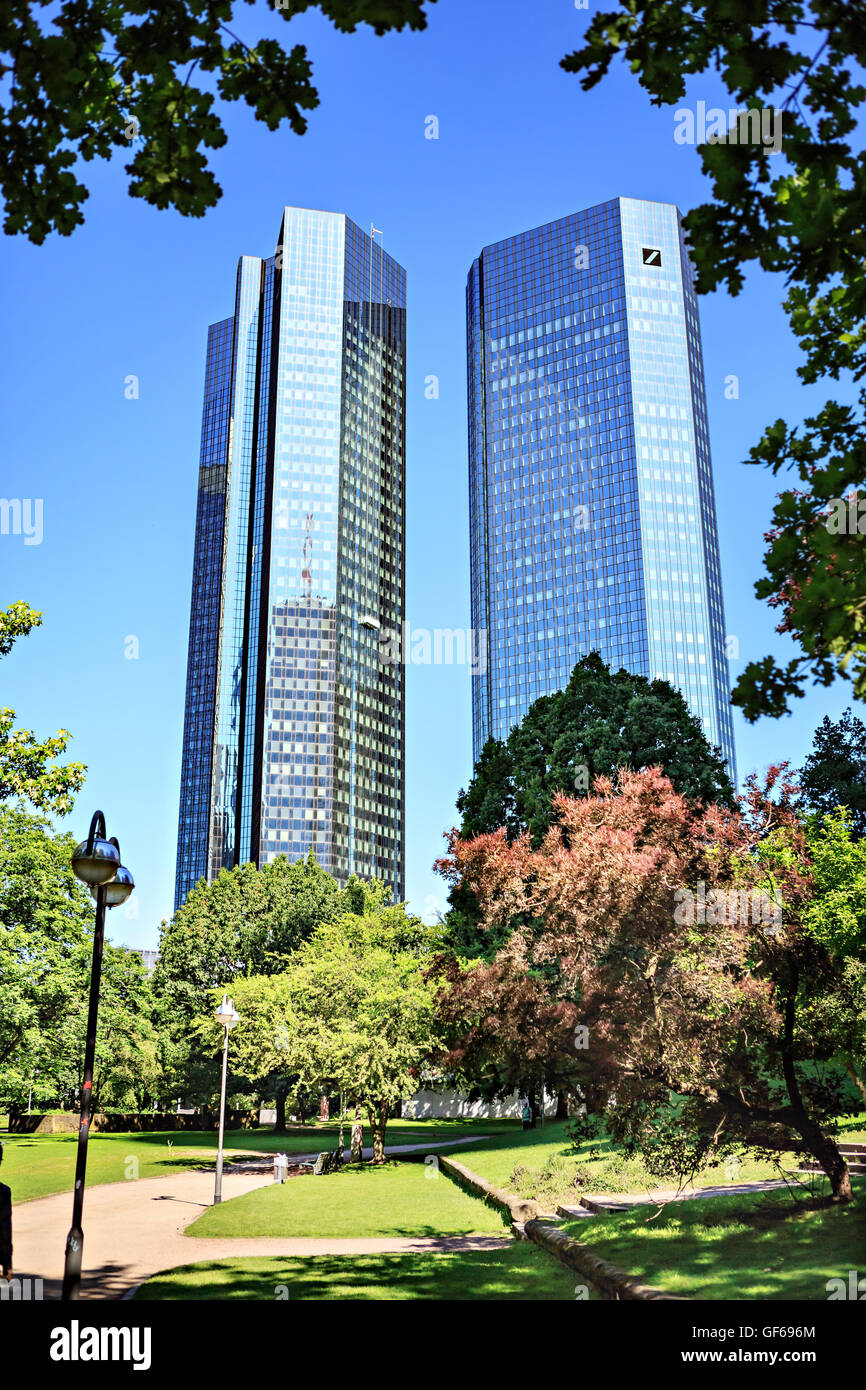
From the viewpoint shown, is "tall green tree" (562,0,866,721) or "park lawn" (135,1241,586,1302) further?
"park lawn" (135,1241,586,1302)

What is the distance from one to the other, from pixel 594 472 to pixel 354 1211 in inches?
5075

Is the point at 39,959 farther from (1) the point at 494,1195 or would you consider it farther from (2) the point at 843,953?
(2) the point at 843,953

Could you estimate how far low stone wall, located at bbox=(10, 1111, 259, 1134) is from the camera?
50.7 metres

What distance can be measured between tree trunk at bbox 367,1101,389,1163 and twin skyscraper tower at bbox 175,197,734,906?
325ft

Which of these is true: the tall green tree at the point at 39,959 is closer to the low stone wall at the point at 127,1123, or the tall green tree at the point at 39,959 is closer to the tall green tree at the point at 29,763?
the tall green tree at the point at 29,763

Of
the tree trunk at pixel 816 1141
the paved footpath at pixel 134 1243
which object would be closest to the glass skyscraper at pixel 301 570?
the paved footpath at pixel 134 1243

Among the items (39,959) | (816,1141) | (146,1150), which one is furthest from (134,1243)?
(146,1150)

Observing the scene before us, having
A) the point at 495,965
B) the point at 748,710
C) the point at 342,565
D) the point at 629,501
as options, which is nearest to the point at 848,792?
the point at 495,965

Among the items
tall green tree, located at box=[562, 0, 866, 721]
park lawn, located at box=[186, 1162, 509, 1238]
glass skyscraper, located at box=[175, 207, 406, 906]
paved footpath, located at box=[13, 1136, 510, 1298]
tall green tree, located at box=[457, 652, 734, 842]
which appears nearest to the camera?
tall green tree, located at box=[562, 0, 866, 721]

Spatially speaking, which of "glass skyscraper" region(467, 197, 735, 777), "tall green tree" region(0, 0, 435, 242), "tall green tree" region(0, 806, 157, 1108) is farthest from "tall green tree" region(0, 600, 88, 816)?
"glass skyscraper" region(467, 197, 735, 777)

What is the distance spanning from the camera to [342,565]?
15075cm

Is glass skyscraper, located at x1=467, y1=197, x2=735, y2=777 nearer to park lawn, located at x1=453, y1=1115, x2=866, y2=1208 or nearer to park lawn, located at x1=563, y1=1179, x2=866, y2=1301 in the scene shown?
park lawn, located at x1=453, y1=1115, x2=866, y2=1208

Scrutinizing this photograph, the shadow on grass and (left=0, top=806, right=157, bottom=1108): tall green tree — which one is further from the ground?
(left=0, top=806, right=157, bottom=1108): tall green tree

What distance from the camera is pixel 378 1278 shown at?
12352 mm
